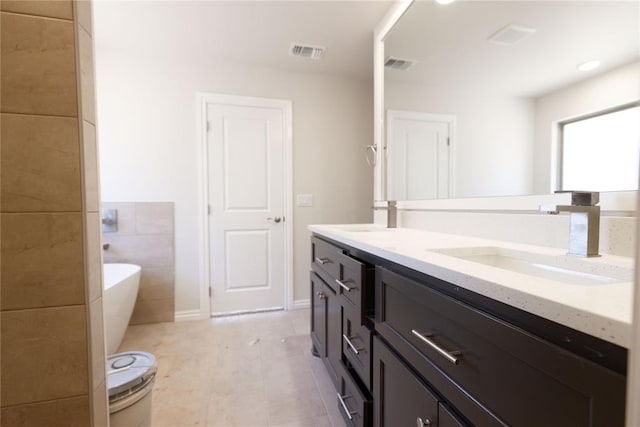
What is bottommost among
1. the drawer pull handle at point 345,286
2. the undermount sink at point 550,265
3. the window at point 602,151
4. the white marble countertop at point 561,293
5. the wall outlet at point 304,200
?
the drawer pull handle at point 345,286

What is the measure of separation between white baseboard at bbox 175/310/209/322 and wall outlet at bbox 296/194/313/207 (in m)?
1.31

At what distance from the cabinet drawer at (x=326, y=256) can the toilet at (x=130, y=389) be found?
82 cm

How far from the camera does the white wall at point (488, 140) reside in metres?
1.04

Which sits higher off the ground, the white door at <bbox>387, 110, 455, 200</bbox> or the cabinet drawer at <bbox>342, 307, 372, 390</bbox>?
the white door at <bbox>387, 110, 455, 200</bbox>

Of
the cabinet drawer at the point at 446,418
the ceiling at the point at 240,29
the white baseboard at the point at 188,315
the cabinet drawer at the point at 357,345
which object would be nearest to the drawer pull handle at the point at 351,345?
the cabinet drawer at the point at 357,345

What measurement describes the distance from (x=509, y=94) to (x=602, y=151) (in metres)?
0.43

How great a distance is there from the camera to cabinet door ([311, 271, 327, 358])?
1558 millimetres

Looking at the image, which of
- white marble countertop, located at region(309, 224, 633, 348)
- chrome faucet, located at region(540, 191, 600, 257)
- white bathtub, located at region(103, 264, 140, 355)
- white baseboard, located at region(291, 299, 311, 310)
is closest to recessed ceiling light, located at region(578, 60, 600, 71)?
chrome faucet, located at region(540, 191, 600, 257)

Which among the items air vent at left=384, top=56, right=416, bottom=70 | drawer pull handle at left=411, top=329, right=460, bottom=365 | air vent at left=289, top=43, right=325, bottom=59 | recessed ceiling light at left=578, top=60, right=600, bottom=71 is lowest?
drawer pull handle at left=411, top=329, right=460, bottom=365

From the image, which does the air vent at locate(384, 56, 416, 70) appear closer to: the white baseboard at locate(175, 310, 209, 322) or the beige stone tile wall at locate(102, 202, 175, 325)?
the beige stone tile wall at locate(102, 202, 175, 325)

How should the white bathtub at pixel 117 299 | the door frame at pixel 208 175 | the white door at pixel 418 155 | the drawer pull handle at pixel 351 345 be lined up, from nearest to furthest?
the drawer pull handle at pixel 351 345 < the white door at pixel 418 155 < the white bathtub at pixel 117 299 < the door frame at pixel 208 175

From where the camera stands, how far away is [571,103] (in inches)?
35.2

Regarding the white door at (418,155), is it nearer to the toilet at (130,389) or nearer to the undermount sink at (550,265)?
the undermount sink at (550,265)

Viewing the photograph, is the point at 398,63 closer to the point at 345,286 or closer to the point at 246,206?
the point at 345,286
